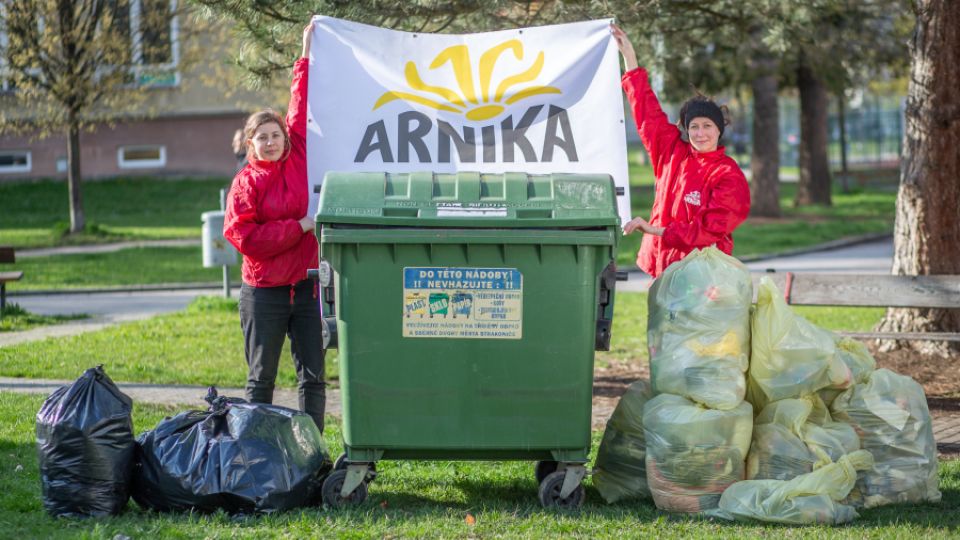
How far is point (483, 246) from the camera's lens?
4.77m

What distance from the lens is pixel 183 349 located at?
9203mm

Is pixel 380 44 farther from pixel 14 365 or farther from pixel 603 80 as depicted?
pixel 14 365

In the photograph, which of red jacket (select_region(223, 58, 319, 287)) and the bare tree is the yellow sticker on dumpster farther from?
the bare tree

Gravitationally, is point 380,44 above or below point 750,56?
below

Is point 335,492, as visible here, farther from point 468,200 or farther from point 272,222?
point 468,200

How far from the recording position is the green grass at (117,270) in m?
13.4

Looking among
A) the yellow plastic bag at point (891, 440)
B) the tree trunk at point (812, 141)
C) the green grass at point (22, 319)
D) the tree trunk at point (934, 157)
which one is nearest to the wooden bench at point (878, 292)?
the tree trunk at point (934, 157)

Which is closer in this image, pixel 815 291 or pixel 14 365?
pixel 815 291

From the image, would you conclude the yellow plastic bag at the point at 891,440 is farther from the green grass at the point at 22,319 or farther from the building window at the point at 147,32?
the building window at the point at 147,32

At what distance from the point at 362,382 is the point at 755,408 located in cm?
171

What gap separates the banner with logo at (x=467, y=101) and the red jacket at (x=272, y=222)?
29 cm

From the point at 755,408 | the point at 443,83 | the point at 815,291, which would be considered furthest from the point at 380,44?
the point at 815,291

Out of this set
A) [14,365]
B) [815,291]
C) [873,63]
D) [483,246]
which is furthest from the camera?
[873,63]

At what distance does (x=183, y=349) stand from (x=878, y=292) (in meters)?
5.10
